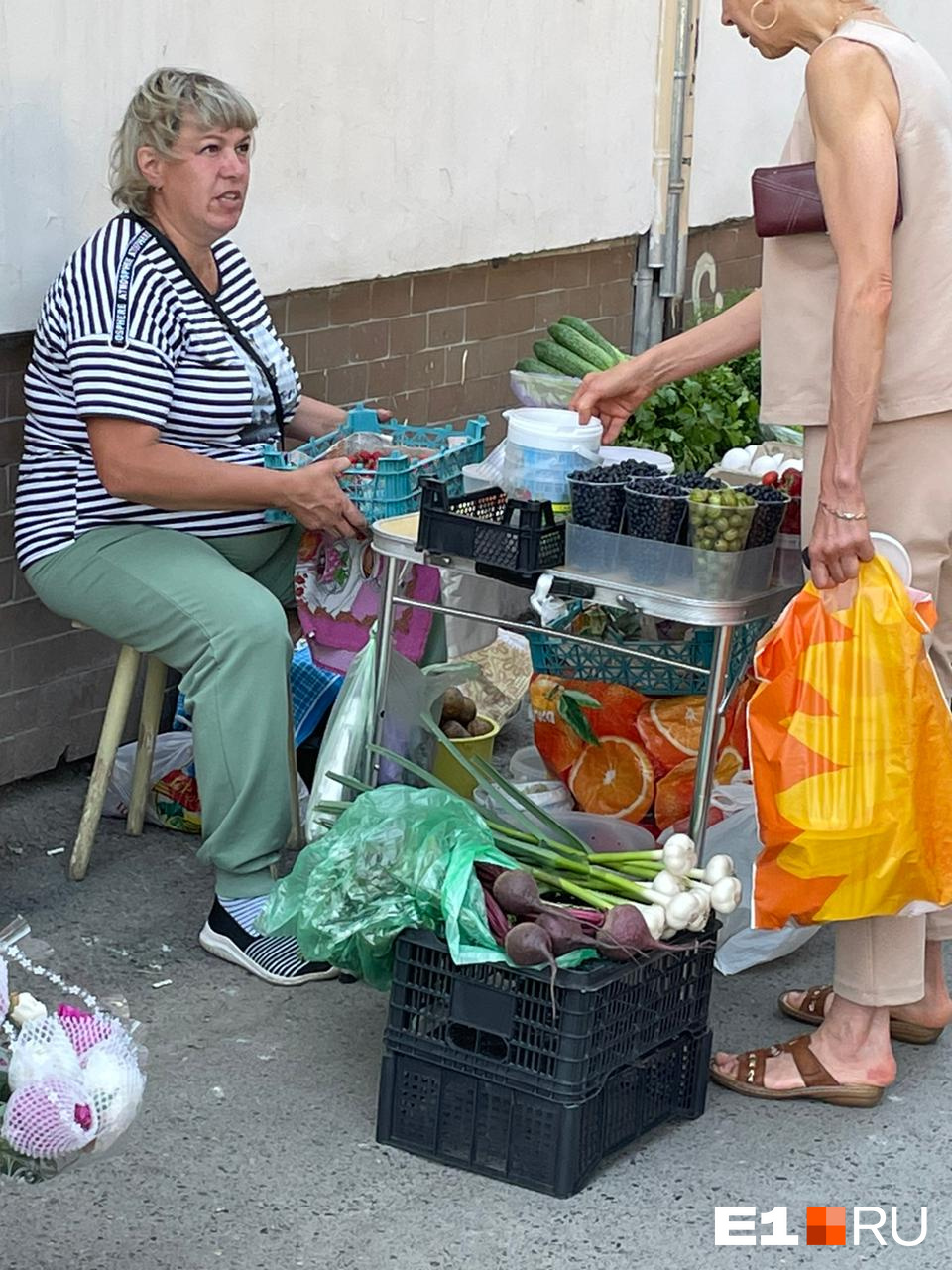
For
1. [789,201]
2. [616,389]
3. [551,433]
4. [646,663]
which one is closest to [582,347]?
[616,389]

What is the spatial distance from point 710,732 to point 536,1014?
2.26 feet

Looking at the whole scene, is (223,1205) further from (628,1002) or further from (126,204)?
(126,204)

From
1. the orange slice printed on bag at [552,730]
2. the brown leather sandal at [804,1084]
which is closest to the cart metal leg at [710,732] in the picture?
the brown leather sandal at [804,1084]

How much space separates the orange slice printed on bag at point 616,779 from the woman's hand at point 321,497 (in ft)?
2.58

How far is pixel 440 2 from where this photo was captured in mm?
5500

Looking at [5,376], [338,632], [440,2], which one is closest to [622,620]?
[338,632]

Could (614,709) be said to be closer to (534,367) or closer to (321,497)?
(321,497)

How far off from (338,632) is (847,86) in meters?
1.74

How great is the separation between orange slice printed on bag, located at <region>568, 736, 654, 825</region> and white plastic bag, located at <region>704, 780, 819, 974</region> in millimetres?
227

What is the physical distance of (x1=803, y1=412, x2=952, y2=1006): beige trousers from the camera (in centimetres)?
337

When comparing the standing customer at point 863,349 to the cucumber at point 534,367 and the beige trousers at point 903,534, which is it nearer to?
the beige trousers at point 903,534

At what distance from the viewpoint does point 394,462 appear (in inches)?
158

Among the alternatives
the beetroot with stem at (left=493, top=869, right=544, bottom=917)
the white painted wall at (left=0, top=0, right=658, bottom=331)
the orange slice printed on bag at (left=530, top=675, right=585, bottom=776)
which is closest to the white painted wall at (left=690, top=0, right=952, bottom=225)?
the white painted wall at (left=0, top=0, right=658, bottom=331)

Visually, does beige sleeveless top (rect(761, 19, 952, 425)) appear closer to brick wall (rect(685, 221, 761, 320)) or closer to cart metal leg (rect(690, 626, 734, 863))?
cart metal leg (rect(690, 626, 734, 863))
